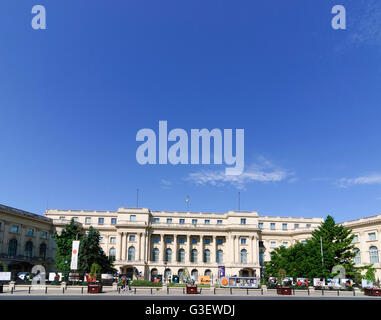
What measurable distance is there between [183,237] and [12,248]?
3849cm

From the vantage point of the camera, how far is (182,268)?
257 ft

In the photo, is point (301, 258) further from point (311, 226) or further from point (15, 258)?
point (15, 258)

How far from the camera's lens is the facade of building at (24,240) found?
210 ft

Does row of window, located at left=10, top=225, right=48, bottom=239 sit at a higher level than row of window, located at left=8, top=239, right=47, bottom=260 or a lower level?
higher

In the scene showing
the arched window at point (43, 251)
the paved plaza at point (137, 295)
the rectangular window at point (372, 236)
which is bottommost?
the paved plaza at point (137, 295)

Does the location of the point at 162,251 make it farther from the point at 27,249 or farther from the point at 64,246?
the point at 27,249

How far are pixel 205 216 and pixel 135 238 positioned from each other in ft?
61.9

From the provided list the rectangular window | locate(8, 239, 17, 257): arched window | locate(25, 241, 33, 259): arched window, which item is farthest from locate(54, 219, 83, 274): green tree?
the rectangular window

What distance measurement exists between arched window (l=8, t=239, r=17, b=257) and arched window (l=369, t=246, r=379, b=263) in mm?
71697

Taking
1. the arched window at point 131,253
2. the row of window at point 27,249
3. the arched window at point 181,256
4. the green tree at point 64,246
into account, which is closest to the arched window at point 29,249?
the row of window at point 27,249

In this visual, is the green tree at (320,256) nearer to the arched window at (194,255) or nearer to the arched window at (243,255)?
the arched window at (243,255)

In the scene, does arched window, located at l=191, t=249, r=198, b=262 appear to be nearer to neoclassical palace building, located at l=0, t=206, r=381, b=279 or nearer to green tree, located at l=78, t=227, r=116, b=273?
neoclassical palace building, located at l=0, t=206, r=381, b=279

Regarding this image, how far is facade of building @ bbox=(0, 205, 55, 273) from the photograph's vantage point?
64.1 meters

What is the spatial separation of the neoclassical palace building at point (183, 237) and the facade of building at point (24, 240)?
1.08ft
